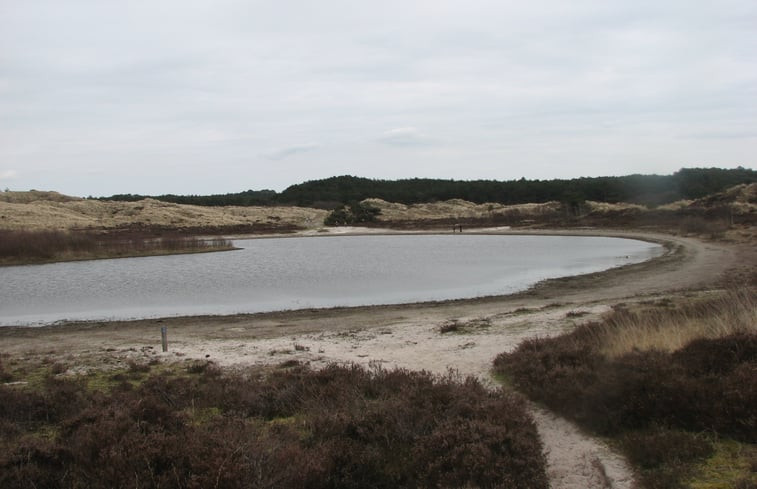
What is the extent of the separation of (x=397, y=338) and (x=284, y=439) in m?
7.13

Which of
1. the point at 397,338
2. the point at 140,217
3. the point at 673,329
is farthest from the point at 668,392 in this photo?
the point at 140,217

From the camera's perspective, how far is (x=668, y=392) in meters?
6.34

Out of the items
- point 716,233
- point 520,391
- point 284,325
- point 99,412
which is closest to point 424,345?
point 520,391

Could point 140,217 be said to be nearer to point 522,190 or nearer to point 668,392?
point 522,190

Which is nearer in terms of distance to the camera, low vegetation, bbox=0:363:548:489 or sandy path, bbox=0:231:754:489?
low vegetation, bbox=0:363:548:489

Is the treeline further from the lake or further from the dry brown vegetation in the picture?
the lake

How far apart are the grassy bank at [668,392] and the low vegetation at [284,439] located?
96 cm

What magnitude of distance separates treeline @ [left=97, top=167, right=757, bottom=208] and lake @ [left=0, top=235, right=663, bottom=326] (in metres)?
60.2

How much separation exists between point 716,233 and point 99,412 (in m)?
50.0

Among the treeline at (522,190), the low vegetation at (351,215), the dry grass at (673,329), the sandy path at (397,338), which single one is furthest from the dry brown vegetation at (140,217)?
the dry grass at (673,329)

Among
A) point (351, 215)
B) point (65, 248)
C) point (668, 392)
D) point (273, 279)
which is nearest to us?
point (668, 392)

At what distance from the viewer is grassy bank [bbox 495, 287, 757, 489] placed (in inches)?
212

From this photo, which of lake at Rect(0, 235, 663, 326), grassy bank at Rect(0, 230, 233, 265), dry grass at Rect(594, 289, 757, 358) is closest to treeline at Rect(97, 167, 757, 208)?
lake at Rect(0, 235, 663, 326)

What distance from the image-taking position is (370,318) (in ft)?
55.7
